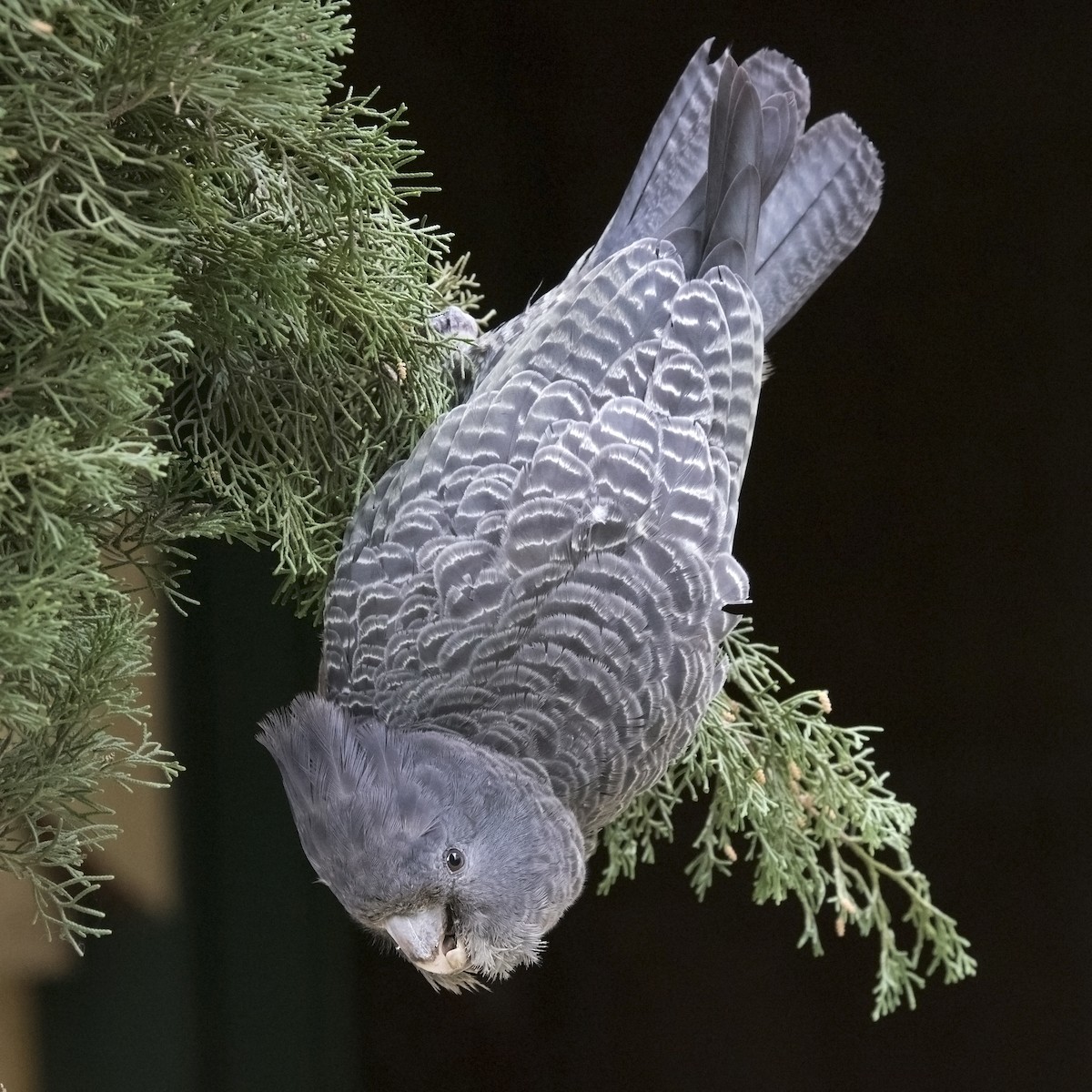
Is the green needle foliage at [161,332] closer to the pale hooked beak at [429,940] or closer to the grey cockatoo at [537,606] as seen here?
A: the grey cockatoo at [537,606]

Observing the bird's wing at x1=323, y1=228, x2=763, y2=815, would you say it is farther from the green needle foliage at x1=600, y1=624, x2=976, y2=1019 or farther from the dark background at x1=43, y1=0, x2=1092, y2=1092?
the dark background at x1=43, y1=0, x2=1092, y2=1092

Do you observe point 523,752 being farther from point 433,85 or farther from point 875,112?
point 875,112

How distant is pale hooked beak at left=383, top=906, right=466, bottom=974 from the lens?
2.77 ft

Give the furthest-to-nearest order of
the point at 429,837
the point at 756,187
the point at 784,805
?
the point at 784,805 → the point at 756,187 → the point at 429,837

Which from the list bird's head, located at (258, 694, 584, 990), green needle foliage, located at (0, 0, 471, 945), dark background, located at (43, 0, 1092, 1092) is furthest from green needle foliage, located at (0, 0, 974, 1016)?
dark background, located at (43, 0, 1092, 1092)

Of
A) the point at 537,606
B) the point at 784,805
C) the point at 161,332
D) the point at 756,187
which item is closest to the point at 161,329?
the point at 161,332

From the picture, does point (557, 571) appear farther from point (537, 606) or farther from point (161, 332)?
point (161, 332)

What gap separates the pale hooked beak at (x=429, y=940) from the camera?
843mm

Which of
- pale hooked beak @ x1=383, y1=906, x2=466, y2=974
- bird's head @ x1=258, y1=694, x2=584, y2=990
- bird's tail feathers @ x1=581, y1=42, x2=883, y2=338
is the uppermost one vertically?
bird's tail feathers @ x1=581, y1=42, x2=883, y2=338

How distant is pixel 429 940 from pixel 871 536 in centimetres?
116

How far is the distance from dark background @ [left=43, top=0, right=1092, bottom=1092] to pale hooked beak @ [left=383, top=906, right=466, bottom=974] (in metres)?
0.71

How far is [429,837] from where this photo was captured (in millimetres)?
834

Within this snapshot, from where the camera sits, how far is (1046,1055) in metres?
1.78

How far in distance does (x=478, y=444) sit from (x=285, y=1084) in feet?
3.16
